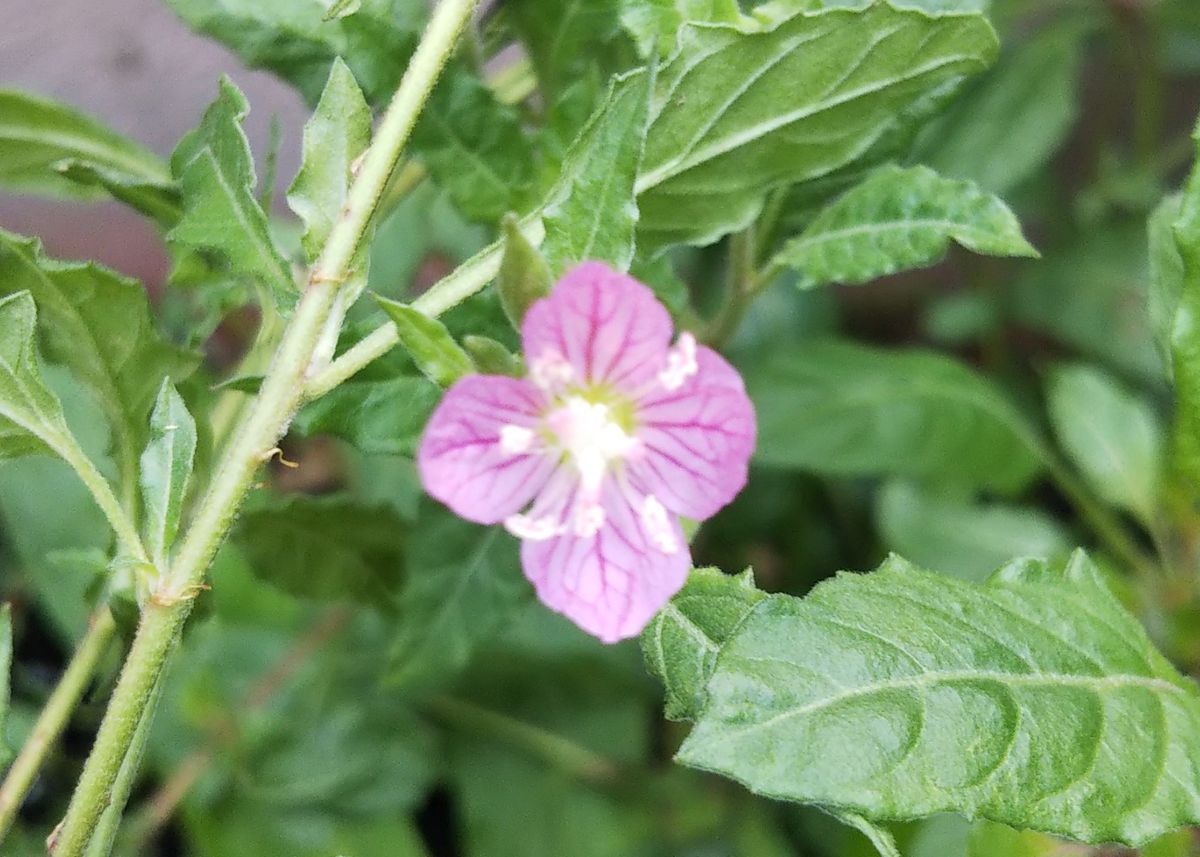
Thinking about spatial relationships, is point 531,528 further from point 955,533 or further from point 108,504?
point 955,533

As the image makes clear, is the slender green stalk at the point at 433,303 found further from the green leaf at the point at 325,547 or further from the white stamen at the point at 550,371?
the green leaf at the point at 325,547

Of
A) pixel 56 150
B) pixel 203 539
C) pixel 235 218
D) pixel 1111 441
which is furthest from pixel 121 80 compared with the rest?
pixel 1111 441

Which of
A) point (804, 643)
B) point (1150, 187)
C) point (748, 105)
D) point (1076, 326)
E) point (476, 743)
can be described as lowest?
point (476, 743)

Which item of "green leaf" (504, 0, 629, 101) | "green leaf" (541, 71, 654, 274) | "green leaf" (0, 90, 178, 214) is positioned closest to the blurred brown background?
"green leaf" (0, 90, 178, 214)

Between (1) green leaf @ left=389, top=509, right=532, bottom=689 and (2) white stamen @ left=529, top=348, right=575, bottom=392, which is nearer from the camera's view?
(2) white stamen @ left=529, top=348, right=575, bottom=392

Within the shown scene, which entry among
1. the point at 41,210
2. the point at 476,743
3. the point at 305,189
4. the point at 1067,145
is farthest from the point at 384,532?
the point at 1067,145

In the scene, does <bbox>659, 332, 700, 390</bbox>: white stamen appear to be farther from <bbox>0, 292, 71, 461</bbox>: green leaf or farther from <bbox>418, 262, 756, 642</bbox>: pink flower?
<bbox>0, 292, 71, 461</bbox>: green leaf

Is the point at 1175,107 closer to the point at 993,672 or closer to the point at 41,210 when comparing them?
the point at 993,672
